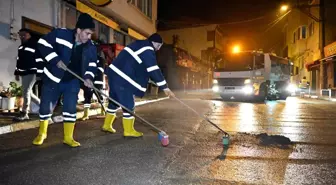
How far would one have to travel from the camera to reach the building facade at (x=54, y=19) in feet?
29.3

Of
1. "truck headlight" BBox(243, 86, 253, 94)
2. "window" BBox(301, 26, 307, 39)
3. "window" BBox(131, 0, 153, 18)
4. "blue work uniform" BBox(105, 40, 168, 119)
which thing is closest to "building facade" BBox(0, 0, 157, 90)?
"window" BBox(131, 0, 153, 18)

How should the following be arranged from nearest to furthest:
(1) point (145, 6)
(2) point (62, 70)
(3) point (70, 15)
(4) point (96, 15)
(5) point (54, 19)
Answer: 1. (2) point (62, 70)
2. (5) point (54, 19)
3. (3) point (70, 15)
4. (4) point (96, 15)
5. (1) point (145, 6)

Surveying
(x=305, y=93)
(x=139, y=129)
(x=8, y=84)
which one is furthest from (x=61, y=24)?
(x=305, y=93)

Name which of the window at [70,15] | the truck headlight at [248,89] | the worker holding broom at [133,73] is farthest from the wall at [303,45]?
the worker holding broom at [133,73]

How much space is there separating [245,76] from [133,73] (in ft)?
40.1

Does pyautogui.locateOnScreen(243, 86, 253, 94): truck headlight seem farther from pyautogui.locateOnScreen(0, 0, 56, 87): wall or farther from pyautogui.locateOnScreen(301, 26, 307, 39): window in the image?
pyautogui.locateOnScreen(301, 26, 307, 39): window

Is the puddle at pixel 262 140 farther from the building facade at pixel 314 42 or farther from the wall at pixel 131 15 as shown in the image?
the building facade at pixel 314 42

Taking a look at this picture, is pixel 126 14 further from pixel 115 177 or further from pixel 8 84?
pixel 115 177

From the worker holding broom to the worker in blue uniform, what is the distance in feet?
2.11

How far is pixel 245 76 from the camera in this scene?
17.0m

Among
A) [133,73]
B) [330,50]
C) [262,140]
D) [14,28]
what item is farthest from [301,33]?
[133,73]

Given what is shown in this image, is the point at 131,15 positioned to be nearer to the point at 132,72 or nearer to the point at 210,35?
the point at 132,72

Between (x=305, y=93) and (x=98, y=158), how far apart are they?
28452mm

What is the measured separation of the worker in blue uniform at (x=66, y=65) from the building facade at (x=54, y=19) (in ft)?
15.5
